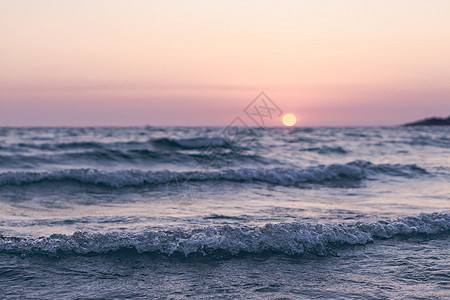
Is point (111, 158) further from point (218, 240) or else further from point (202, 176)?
point (218, 240)

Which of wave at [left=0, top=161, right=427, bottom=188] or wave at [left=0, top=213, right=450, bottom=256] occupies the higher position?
wave at [left=0, top=213, right=450, bottom=256]

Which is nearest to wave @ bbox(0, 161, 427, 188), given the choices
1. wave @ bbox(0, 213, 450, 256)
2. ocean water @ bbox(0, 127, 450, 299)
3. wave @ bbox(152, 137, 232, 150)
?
ocean water @ bbox(0, 127, 450, 299)

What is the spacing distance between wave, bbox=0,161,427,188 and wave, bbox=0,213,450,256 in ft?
19.7

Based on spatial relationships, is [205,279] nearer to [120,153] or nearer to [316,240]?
[316,240]

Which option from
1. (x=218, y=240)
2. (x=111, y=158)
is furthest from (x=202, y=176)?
(x=218, y=240)

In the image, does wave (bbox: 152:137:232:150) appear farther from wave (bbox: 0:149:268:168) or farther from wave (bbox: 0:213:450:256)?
wave (bbox: 0:213:450:256)

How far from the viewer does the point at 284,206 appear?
7.92 meters

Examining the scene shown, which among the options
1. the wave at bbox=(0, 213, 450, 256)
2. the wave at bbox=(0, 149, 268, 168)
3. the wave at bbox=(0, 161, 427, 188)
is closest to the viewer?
the wave at bbox=(0, 213, 450, 256)

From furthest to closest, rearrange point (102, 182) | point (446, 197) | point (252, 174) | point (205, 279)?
1. point (252, 174)
2. point (102, 182)
3. point (446, 197)
4. point (205, 279)

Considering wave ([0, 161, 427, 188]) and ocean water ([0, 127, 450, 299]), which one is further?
wave ([0, 161, 427, 188])

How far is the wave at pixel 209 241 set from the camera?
473 cm

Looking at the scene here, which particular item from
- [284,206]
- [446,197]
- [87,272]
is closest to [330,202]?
[284,206]

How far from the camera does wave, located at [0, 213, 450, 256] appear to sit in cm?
473

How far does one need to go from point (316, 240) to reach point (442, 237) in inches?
74.2
